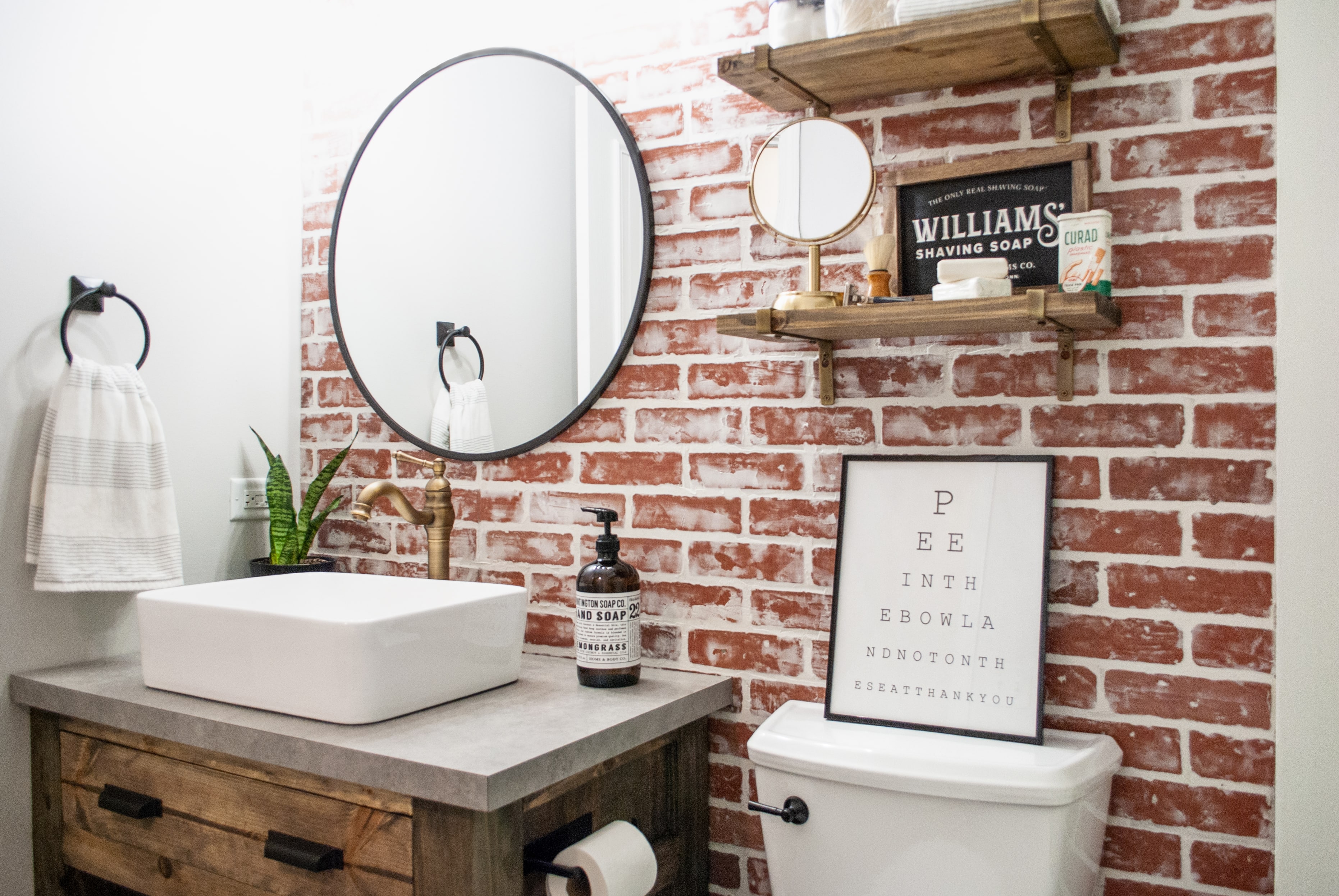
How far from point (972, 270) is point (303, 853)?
3.80ft

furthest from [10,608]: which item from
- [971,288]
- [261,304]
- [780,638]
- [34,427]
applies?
[971,288]

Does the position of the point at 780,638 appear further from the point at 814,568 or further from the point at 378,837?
the point at 378,837

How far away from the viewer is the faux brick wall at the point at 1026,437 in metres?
1.26

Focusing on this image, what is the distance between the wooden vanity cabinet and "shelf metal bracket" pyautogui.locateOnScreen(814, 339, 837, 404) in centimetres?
57

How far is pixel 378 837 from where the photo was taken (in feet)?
3.99

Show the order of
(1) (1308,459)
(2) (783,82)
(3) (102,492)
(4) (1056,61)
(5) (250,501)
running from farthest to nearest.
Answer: (5) (250,501) → (3) (102,492) → (2) (783,82) → (4) (1056,61) → (1) (1308,459)

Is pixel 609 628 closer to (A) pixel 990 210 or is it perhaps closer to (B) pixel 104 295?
(A) pixel 990 210

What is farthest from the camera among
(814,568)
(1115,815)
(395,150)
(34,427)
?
(395,150)

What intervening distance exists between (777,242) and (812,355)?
20 centimetres

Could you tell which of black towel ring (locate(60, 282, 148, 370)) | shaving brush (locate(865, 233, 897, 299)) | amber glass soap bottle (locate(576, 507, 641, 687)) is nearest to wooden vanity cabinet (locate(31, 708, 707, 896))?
amber glass soap bottle (locate(576, 507, 641, 687))

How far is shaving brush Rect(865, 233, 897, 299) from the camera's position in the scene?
1375 mm

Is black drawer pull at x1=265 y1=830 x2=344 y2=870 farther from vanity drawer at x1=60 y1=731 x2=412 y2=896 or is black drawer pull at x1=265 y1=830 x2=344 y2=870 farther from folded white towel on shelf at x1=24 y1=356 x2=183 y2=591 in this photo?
folded white towel on shelf at x1=24 y1=356 x2=183 y2=591

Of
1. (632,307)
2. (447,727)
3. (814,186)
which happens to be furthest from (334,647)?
(814,186)

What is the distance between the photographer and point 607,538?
4.87ft
